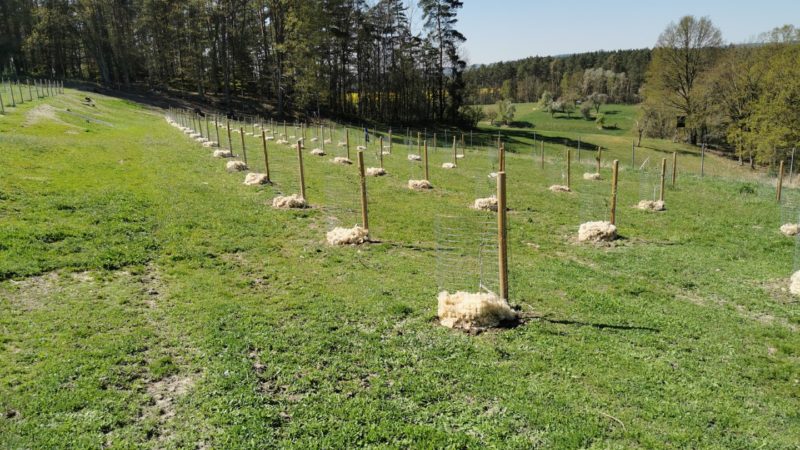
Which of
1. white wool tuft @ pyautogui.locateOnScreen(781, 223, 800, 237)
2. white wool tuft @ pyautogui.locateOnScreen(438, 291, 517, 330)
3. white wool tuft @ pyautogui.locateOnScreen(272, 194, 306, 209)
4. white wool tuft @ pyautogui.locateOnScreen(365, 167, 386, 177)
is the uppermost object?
white wool tuft @ pyautogui.locateOnScreen(365, 167, 386, 177)

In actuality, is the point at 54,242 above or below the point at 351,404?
above

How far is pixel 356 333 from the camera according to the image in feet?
25.0

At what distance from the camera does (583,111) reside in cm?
10269

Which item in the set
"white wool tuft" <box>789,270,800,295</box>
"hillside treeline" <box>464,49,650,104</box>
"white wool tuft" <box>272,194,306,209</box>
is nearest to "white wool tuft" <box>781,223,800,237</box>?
"white wool tuft" <box>789,270,800,295</box>

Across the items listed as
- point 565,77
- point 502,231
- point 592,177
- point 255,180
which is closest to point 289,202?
point 255,180

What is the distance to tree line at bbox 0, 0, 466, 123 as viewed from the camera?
2608 inches

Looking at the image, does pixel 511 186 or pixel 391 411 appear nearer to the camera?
pixel 391 411

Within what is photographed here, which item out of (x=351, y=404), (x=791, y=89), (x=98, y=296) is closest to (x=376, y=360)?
(x=351, y=404)

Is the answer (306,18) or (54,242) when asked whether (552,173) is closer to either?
(54,242)

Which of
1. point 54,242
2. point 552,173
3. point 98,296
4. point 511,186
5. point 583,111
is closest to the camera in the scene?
point 98,296

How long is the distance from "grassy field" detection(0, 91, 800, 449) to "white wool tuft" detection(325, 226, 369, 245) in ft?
1.30

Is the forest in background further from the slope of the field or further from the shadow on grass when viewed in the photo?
the shadow on grass

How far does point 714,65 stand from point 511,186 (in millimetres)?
48856

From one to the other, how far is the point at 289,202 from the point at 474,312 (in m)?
9.32
